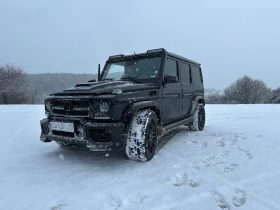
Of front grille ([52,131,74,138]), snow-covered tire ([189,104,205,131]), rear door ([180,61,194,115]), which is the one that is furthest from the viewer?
snow-covered tire ([189,104,205,131])

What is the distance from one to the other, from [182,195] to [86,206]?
3.45ft

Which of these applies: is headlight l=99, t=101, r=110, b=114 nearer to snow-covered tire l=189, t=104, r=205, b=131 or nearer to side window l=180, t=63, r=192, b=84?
side window l=180, t=63, r=192, b=84

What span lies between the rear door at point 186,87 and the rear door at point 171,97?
0.31 metres

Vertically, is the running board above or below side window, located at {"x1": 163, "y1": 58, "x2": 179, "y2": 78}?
below

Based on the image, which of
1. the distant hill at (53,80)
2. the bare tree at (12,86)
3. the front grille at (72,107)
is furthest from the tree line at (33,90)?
the front grille at (72,107)

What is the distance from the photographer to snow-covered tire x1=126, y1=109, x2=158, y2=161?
11.3 ft

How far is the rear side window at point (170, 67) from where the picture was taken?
4.70 m

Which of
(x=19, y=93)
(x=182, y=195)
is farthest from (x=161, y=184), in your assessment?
(x=19, y=93)

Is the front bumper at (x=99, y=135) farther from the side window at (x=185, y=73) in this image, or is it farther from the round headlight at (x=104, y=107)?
the side window at (x=185, y=73)

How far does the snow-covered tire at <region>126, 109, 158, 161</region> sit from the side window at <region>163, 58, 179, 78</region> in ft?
4.30

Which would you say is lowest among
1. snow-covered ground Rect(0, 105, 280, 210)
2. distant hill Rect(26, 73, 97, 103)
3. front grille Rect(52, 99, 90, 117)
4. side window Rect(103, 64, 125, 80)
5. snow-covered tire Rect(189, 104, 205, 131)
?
snow-covered ground Rect(0, 105, 280, 210)

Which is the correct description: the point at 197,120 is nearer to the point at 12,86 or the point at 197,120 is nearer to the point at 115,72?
the point at 115,72

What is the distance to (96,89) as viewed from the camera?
3.55 metres

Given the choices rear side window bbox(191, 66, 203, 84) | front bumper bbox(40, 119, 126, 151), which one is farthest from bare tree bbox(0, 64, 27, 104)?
front bumper bbox(40, 119, 126, 151)
